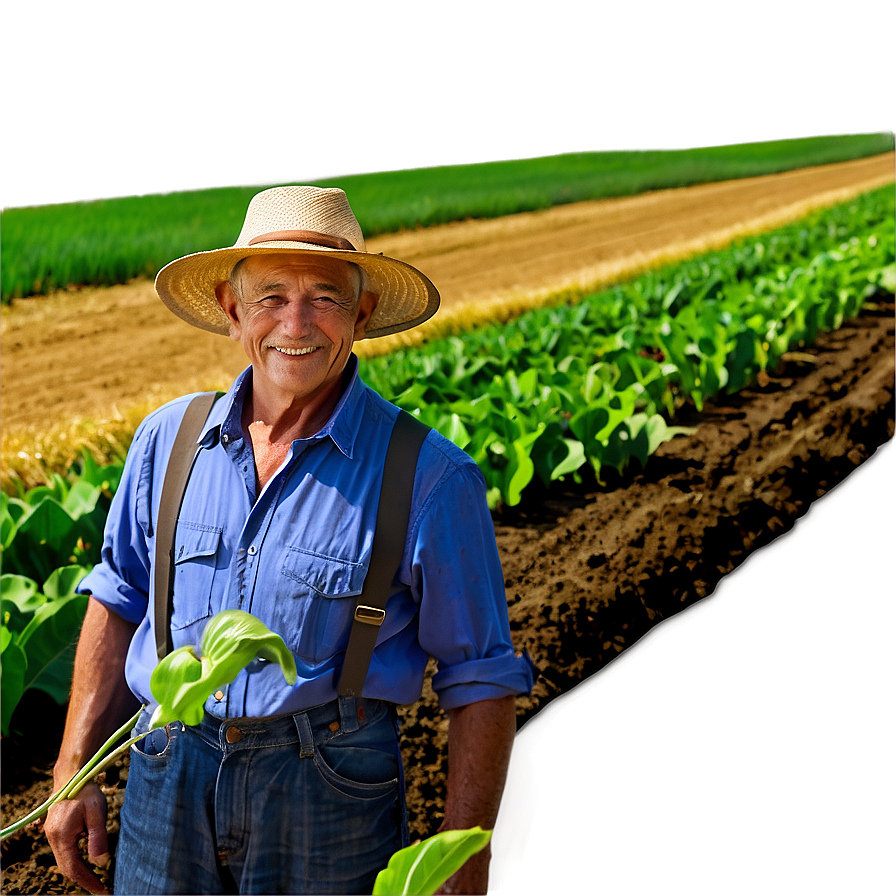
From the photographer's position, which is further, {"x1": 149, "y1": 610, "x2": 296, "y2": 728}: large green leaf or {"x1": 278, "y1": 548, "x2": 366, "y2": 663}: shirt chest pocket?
{"x1": 278, "y1": 548, "x2": 366, "y2": 663}: shirt chest pocket

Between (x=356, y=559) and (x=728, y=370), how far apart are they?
4542 millimetres

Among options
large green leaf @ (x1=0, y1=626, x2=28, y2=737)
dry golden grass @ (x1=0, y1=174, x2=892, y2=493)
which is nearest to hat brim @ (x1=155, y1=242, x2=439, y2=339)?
large green leaf @ (x1=0, y1=626, x2=28, y2=737)

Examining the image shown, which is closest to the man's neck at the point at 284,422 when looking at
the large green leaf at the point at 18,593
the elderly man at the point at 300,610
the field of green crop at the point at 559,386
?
the elderly man at the point at 300,610

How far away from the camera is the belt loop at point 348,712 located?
1.40 meters

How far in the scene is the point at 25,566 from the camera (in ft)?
9.82

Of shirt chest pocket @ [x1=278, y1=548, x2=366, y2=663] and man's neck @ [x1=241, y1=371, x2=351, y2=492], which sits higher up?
man's neck @ [x1=241, y1=371, x2=351, y2=492]

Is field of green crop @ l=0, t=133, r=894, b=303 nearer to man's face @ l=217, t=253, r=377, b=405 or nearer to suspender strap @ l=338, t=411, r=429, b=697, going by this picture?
man's face @ l=217, t=253, r=377, b=405

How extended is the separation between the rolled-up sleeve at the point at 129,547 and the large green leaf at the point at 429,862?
0.97 metres

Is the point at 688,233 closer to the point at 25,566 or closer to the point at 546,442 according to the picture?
the point at 546,442

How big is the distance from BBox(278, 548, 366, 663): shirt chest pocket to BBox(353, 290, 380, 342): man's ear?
1.56ft

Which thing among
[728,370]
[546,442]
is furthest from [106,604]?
[728,370]

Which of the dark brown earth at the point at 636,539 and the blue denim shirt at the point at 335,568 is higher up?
the dark brown earth at the point at 636,539

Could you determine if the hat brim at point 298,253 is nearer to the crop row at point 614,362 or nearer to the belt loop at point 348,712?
the belt loop at point 348,712

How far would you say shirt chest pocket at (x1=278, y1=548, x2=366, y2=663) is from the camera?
4.56ft
